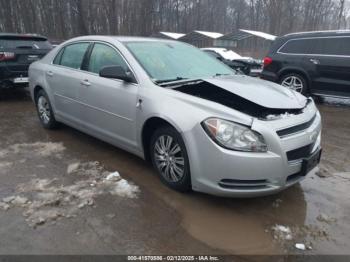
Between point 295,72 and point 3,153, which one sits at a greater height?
point 295,72

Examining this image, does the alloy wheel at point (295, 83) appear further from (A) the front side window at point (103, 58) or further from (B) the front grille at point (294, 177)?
(B) the front grille at point (294, 177)

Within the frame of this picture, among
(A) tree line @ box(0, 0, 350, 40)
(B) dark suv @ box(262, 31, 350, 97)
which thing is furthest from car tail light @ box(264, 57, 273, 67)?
(A) tree line @ box(0, 0, 350, 40)

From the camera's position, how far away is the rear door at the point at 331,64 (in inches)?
325

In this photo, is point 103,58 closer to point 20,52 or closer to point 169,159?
point 169,159

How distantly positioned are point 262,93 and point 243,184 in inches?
44.3

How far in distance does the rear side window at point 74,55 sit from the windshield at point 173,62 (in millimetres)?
952

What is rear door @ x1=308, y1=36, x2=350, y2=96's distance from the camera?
8.26 metres

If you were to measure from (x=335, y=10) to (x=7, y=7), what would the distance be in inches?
1929

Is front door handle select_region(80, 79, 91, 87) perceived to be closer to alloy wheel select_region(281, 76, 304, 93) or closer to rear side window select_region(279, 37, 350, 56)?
alloy wheel select_region(281, 76, 304, 93)

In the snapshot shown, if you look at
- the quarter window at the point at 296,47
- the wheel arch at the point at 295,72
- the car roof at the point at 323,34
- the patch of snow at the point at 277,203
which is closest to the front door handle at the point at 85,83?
the patch of snow at the point at 277,203

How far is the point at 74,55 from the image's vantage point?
17.4 ft

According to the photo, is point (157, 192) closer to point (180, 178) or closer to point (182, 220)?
point (180, 178)

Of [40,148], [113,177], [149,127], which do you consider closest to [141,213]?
[113,177]

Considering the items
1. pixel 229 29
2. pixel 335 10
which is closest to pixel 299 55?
pixel 229 29
